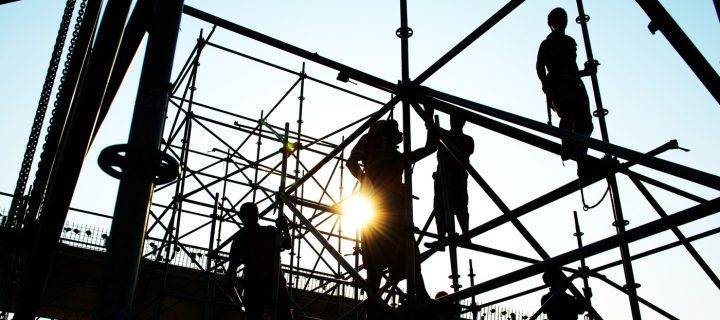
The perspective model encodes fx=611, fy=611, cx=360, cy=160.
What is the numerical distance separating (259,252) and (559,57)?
342 cm

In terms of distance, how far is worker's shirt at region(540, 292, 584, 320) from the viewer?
529cm

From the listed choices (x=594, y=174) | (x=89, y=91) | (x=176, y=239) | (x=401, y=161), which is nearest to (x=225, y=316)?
(x=176, y=239)

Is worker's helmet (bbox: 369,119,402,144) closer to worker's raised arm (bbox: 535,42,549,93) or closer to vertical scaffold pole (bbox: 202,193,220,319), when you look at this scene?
worker's raised arm (bbox: 535,42,549,93)

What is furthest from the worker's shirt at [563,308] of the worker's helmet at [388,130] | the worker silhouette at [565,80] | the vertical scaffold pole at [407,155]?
the worker's helmet at [388,130]

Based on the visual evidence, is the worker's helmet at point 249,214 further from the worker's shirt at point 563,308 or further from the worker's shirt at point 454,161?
the worker's shirt at point 563,308

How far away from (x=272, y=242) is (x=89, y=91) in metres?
3.79

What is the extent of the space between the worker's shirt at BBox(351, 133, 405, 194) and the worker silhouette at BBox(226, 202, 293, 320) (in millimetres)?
1152

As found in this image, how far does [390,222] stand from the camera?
17.8 feet

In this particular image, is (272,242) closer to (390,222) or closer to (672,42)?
(390,222)

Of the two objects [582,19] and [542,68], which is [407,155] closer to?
[542,68]

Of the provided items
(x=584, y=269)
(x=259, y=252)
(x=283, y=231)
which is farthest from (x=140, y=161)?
(x=584, y=269)

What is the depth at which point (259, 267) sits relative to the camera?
6035mm

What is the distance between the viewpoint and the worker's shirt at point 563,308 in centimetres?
529

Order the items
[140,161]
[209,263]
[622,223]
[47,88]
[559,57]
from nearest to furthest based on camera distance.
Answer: [140,161]
[622,223]
[47,88]
[559,57]
[209,263]
